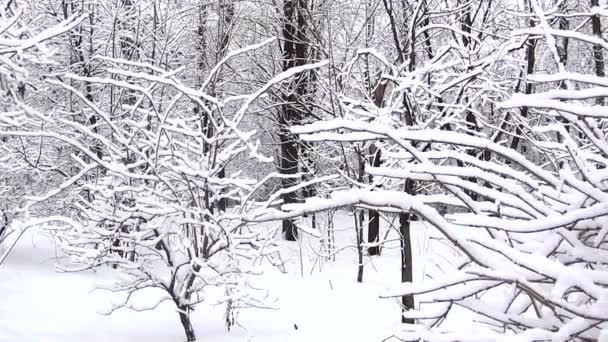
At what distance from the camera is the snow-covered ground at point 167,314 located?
489 centimetres

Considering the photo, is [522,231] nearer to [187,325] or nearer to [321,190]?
[187,325]

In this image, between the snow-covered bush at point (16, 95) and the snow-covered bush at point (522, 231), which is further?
the snow-covered bush at point (16, 95)

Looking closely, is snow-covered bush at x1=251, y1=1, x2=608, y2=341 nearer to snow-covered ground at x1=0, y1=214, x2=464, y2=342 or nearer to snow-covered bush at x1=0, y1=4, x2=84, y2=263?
snow-covered bush at x1=0, y1=4, x2=84, y2=263

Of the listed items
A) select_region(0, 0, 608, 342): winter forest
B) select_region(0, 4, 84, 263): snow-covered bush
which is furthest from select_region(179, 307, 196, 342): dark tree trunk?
select_region(0, 4, 84, 263): snow-covered bush

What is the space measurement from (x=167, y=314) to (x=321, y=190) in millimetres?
6146

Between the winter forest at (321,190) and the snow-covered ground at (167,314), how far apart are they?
0.03 meters

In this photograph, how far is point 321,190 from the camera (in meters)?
11.7

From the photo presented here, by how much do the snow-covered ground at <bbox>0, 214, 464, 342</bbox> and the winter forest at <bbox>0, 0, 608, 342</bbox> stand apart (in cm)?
3

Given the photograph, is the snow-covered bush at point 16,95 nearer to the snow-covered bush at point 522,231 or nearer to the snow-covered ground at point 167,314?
the snow-covered ground at point 167,314

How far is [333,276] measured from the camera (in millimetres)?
9516

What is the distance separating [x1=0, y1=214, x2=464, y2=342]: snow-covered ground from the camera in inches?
192

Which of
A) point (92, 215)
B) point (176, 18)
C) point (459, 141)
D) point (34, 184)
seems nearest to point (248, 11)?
point (176, 18)

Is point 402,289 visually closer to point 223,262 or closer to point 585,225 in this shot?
point 585,225

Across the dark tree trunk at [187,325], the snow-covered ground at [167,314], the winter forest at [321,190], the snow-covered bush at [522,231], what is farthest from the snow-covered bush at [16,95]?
the snow-covered bush at [522,231]
